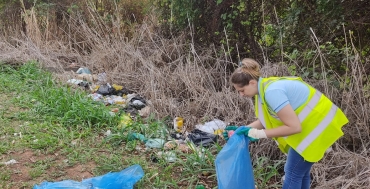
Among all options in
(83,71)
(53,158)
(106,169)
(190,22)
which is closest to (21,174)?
(53,158)

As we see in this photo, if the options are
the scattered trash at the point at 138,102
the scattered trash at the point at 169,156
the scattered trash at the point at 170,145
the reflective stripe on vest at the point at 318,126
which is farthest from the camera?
the scattered trash at the point at 138,102

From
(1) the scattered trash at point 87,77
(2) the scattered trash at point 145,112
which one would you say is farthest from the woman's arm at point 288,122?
(1) the scattered trash at point 87,77

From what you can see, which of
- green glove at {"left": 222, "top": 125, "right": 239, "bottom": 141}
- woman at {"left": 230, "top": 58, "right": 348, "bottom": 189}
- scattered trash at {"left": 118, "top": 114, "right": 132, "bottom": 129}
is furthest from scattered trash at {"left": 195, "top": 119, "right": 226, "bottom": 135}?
woman at {"left": 230, "top": 58, "right": 348, "bottom": 189}

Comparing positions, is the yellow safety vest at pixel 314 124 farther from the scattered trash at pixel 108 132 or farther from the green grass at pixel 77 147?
the scattered trash at pixel 108 132

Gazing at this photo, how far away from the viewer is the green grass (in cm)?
327

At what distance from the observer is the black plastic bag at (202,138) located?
3850 millimetres

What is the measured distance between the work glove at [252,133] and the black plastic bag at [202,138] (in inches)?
49.9

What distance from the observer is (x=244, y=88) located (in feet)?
7.92

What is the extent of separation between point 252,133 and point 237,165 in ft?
0.84

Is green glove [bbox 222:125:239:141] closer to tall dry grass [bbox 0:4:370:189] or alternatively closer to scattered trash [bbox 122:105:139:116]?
tall dry grass [bbox 0:4:370:189]

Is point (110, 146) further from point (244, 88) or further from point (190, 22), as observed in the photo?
point (190, 22)

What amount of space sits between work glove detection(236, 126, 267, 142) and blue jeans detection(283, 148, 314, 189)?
31 cm

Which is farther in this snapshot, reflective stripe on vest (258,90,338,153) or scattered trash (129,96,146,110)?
scattered trash (129,96,146,110)

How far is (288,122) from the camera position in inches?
88.2
